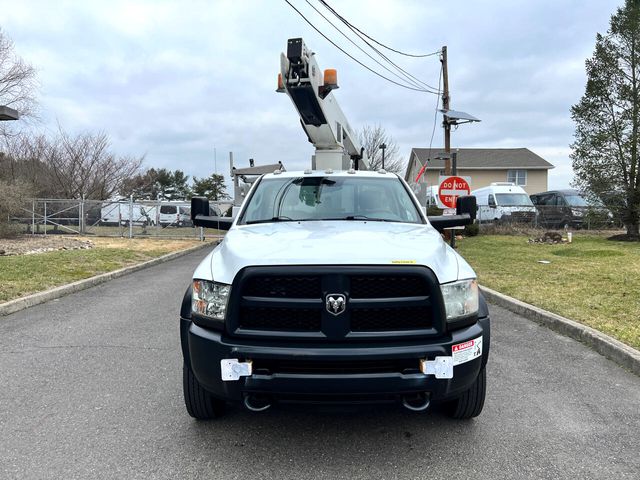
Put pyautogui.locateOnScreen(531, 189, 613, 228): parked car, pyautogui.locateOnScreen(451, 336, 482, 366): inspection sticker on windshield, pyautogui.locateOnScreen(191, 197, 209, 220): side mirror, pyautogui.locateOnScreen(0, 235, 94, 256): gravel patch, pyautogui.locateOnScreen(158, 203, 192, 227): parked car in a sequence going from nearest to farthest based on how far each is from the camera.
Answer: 1. pyautogui.locateOnScreen(451, 336, 482, 366): inspection sticker on windshield
2. pyautogui.locateOnScreen(191, 197, 209, 220): side mirror
3. pyautogui.locateOnScreen(0, 235, 94, 256): gravel patch
4. pyautogui.locateOnScreen(531, 189, 613, 228): parked car
5. pyautogui.locateOnScreen(158, 203, 192, 227): parked car

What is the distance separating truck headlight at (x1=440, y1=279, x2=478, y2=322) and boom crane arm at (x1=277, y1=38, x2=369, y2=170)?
18.4 feet

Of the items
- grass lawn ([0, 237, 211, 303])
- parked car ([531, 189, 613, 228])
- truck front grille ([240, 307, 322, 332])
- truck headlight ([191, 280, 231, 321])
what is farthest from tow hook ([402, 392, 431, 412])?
parked car ([531, 189, 613, 228])

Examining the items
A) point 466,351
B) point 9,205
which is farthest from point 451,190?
point 9,205

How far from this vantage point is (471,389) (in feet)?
10.9

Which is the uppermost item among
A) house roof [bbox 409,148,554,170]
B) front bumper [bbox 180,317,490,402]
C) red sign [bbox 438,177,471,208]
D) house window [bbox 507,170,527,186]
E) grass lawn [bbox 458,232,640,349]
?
house roof [bbox 409,148,554,170]

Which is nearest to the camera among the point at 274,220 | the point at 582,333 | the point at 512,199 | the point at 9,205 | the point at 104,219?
the point at 274,220

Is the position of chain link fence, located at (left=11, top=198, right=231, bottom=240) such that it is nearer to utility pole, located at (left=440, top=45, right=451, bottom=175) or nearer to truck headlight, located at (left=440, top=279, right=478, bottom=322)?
utility pole, located at (left=440, top=45, right=451, bottom=175)

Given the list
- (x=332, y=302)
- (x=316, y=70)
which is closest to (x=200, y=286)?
(x=332, y=302)

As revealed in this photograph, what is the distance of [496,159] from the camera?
42312mm

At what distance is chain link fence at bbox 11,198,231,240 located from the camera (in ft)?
69.8

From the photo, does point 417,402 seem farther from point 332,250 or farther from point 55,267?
point 55,267

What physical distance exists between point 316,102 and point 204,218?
4402 millimetres

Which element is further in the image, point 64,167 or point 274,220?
point 64,167

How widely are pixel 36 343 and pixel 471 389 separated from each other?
4.65 meters
